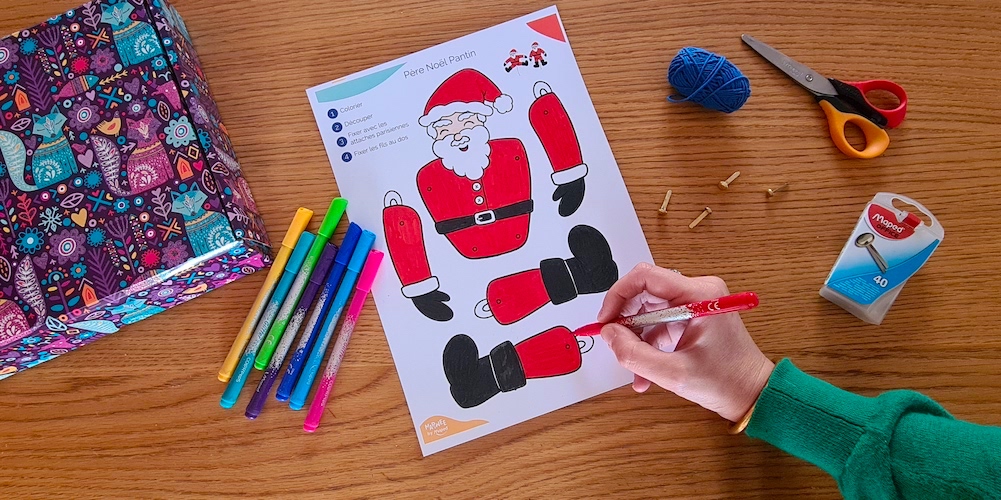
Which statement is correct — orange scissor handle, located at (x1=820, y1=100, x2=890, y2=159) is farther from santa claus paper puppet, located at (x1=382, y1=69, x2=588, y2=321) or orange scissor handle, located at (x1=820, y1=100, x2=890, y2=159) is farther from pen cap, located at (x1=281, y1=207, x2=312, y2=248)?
pen cap, located at (x1=281, y1=207, x2=312, y2=248)

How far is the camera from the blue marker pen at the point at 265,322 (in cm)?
65

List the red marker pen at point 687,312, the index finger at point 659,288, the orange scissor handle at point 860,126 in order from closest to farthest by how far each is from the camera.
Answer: the red marker pen at point 687,312
the index finger at point 659,288
the orange scissor handle at point 860,126

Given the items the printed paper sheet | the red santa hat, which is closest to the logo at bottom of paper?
the printed paper sheet

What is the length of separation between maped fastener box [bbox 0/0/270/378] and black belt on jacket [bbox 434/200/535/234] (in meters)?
0.19

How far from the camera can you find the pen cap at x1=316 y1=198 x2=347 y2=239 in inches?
26.6

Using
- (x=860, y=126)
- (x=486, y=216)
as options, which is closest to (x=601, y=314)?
(x=486, y=216)

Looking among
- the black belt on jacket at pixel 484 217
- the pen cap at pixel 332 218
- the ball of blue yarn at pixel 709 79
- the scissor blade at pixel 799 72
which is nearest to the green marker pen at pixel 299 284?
the pen cap at pixel 332 218

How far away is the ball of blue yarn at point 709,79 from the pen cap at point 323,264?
0.41 meters

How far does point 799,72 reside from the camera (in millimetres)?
→ 711

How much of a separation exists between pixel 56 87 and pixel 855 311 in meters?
0.84

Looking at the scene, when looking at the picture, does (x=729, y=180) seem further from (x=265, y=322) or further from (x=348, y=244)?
(x=265, y=322)

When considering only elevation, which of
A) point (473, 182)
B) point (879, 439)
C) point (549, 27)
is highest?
point (549, 27)

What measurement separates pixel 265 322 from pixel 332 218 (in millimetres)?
127

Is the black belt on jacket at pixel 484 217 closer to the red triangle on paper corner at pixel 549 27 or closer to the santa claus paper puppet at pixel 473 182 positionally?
the santa claus paper puppet at pixel 473 182
